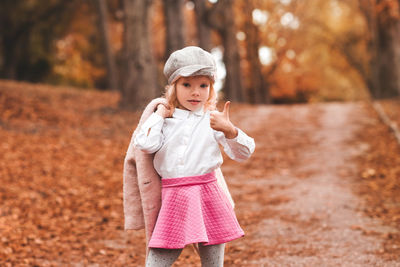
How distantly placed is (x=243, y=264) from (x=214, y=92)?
2098 millimetres

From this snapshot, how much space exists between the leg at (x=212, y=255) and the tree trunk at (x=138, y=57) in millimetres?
9767

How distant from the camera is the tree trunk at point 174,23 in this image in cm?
1484

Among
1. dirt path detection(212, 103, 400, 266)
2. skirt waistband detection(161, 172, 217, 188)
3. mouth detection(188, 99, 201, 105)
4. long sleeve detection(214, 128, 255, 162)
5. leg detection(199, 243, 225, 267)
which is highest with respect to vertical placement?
mouth detection(188, 99, 201, 105)

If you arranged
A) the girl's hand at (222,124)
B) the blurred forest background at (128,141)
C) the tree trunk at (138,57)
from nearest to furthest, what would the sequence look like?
the girl's hand at (222,124) < the blurred forest background at (128,141) < the tree trunk at (138,57)

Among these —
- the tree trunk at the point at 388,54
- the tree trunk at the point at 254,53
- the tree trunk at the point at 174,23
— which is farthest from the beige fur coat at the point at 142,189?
the tree trunk at the point at 254,53

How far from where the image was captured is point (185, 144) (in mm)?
2932

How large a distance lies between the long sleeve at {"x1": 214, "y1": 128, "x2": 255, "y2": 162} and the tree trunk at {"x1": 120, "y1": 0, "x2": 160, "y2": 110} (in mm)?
9737

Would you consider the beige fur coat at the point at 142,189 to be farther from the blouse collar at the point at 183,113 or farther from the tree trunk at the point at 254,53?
the tree trunk at the point at 254,53

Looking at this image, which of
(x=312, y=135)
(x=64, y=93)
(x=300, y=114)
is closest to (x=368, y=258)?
(x=312, y=135)

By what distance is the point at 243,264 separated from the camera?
15.1 ft

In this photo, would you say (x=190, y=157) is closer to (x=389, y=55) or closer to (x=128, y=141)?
(x=128, y=141)

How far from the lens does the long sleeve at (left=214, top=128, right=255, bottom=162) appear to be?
9.48 feet

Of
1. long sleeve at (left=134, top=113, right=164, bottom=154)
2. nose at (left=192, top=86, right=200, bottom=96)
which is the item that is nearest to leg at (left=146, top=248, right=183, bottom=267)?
long sleeve at (left=134, top=113, right=164, bottom=154)

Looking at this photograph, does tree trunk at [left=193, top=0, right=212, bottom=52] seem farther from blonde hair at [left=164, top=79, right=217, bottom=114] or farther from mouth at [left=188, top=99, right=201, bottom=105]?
mouth at [left=188, top=99, right=201, bottom=105]
